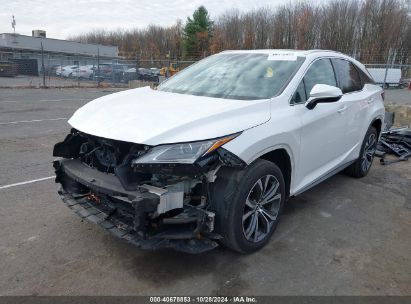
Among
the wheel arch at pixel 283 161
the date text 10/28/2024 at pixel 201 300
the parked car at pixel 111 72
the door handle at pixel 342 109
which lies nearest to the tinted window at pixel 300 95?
the wheel arch at pixel 283 161

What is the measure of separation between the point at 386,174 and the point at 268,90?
3489 mm

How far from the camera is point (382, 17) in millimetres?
45750

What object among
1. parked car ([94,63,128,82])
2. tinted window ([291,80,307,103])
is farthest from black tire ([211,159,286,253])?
parked car ([94,63,128,82])

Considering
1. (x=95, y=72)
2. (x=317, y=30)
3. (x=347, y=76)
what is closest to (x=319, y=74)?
(x=347, y=76)

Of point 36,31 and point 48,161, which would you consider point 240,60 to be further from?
Result: point 36,31

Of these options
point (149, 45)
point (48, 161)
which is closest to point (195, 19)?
point (149, 45)

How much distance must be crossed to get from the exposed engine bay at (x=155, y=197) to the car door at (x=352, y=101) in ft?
7.86

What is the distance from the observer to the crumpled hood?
8.95 feet

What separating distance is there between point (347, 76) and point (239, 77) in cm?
181

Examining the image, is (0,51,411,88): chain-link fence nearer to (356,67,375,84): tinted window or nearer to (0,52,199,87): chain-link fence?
(0,52,199,87): chain-link fence

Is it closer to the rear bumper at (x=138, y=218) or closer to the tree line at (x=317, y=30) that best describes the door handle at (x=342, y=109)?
the rear bumper at (x=138, y=218)

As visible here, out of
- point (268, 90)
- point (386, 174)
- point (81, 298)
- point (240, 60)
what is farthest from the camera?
point (386, 174)

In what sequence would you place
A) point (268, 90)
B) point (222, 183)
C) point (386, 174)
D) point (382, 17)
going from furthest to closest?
point (382, 17), point (386, 174), point (268, 90), point (222, 183)

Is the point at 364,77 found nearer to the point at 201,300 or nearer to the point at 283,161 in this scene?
the point at 283,161
